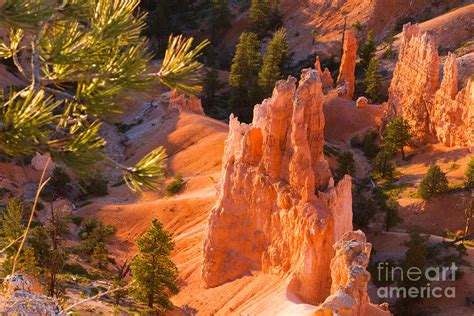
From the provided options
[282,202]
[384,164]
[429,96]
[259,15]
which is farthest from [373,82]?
[282,202]

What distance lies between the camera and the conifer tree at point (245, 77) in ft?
191

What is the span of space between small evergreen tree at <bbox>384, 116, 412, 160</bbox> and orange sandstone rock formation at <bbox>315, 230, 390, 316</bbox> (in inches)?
1092

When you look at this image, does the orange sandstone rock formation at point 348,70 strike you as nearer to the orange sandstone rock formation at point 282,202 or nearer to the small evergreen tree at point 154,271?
the orange sandstone rock formation at point 282,202

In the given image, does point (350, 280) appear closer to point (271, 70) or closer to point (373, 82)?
point (373, 82)

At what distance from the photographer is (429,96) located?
44094 millimetres

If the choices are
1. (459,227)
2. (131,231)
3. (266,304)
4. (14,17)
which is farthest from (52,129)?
(459,227)

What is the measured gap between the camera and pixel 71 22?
8148mm

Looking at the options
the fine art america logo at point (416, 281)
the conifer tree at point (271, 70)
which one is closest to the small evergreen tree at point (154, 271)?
the fine art america logo at point (416, 281)

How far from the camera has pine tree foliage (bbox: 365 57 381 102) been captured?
2202 inches

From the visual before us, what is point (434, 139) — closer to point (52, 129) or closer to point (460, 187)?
point (460, 187)

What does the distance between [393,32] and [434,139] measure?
90.7 feet

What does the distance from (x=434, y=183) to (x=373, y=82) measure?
798 inches

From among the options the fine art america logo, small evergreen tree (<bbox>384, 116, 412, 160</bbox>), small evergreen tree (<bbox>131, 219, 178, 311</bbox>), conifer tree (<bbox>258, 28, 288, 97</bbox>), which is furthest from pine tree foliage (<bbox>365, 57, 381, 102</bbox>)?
small evergreen tree (<bbox>131, 219, 178, 311</bbox>)

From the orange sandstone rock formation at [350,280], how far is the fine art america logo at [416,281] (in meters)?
7.91
